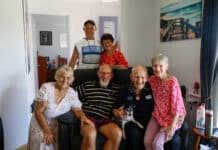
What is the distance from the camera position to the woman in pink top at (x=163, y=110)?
6.75 feet

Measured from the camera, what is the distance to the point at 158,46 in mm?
3484

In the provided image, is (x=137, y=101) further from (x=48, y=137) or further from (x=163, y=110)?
(x=48, y=137)

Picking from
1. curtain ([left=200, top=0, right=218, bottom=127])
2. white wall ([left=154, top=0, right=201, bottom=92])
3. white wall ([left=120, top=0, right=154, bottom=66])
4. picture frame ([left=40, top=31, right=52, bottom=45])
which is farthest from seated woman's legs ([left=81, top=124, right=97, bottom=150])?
picture frame ([left=40, top=31, right=52, bottom=45])

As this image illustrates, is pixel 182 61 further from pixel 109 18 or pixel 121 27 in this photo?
pixel 109 18

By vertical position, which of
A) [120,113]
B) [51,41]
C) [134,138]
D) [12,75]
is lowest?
[134,138]

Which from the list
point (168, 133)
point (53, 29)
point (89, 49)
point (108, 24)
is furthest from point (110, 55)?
point (53, 29)

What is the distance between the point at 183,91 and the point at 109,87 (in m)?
0.87

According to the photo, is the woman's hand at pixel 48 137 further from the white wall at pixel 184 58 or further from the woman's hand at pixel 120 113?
the white wall at pixel 184 58

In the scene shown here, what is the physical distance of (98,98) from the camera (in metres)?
2.45

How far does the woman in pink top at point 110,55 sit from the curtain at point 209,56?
3.00 feet

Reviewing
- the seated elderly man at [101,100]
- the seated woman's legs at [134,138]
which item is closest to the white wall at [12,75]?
the seated elderly man at [101,100]

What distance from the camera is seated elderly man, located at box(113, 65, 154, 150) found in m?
2.26

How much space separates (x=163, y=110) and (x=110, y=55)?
1.01 metres

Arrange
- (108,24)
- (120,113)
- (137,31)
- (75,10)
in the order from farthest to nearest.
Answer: (75,10), (108,24), (137,31), (120,113)
